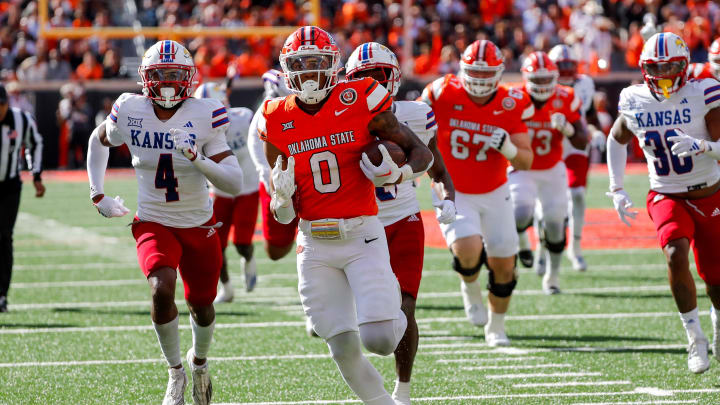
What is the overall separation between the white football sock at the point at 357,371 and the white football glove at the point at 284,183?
57 cm

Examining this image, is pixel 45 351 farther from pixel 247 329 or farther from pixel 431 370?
pixel 431 370

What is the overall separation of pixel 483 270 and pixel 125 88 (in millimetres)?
12199

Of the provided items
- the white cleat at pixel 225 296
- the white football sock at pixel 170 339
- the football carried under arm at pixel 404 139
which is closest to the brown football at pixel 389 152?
the football carried under arm at pixel 404 139

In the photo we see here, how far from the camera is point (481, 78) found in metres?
6.61

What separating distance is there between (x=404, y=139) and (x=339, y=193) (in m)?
0.35

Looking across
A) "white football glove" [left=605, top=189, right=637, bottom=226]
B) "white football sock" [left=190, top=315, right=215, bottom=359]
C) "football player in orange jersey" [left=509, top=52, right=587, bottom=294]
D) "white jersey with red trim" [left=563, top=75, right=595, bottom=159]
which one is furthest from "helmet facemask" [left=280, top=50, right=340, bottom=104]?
"white jersey with red trim" [left=563, top=75, right=595, bottom=159]

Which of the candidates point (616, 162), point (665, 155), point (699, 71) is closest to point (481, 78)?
point (616, 162)

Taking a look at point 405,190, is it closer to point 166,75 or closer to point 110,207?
point 166,75

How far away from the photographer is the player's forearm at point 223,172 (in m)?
5.01

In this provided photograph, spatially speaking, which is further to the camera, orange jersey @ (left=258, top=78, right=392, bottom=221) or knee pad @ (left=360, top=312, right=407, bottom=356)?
orange jersey @ (left=258, top=78, right=392, bottom=221)

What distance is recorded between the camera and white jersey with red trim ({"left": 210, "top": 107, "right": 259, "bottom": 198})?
28.6ft

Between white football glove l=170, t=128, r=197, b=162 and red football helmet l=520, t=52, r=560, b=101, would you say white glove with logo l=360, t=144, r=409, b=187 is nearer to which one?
white football glove l=170, t=128, r=197, b=162

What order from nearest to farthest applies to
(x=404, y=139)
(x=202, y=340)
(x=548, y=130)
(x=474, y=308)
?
1. (x=404, y=139)
2. (x=202, y=340)
3. (x=474, y=308)
4. (x=548, y=130)

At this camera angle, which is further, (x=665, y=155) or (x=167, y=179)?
(x=665, y=155)
